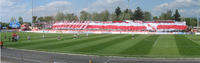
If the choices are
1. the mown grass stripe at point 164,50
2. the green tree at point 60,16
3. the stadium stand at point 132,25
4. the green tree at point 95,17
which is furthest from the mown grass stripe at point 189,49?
the green tree at point 60,16

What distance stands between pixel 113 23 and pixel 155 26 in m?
20.2

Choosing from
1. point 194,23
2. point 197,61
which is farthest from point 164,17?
point 197,61

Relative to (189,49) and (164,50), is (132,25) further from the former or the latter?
(164,50)

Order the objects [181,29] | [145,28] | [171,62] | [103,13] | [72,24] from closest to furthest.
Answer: [171,62] → [181,29] → [145,28] → [72,24] → [103,13]

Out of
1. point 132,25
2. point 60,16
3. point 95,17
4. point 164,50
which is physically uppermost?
point 60,16

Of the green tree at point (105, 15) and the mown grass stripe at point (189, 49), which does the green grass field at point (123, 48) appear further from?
the green tree at point (105, 15)

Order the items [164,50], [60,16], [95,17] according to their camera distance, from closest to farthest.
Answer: [164,50] < [95,17] < [60,16]

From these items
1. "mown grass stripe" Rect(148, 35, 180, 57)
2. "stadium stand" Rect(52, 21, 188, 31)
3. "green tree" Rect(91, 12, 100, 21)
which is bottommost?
"mown grass stripe" Rect(148, 35, 180, 57)

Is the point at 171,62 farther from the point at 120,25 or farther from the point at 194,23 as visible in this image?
the point at 194,23

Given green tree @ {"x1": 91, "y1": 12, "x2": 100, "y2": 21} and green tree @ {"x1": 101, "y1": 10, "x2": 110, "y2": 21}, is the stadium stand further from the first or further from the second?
green tree @ {"x1": 101, "y1": 10, "x2": 110, "y2": 21}

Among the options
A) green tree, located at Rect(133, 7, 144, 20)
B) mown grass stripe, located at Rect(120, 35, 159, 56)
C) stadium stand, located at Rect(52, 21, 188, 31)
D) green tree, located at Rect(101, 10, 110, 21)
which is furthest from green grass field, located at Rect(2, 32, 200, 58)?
green tree, located at Rect(133, 7, 144, 20)

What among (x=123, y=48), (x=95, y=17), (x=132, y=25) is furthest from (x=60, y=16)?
(x=123, y=48)

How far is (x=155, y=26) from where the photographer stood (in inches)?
3506

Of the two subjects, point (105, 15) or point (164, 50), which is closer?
point (164, 50)
